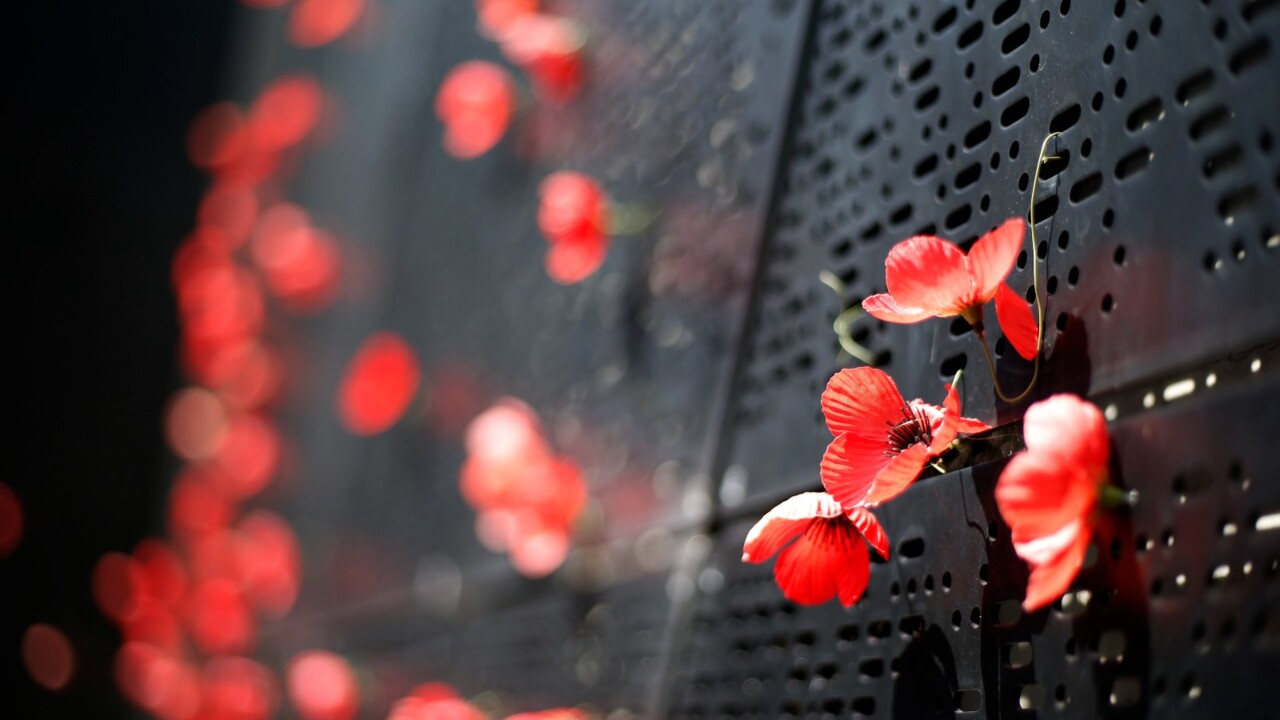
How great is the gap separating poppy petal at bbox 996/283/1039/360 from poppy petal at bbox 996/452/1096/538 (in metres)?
0.14

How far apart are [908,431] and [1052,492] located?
0.15 m

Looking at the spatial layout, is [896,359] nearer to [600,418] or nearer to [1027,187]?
[1027,187]

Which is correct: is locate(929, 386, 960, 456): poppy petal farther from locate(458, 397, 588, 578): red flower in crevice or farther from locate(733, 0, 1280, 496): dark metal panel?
locate(458, 397, 588, 578): red flower in crevice

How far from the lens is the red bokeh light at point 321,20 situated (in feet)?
9.80

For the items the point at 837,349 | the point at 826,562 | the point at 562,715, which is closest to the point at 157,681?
the point at 562,715

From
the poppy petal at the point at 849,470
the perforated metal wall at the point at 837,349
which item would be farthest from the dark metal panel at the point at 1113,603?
the poppy petal at the point at 849,470

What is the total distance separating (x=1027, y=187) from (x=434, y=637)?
1.45 m

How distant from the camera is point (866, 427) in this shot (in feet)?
2.56

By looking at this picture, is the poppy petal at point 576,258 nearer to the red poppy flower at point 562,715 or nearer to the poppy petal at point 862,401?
the red poppy flower at point 562,715

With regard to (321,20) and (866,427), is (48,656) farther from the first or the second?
(866,427)

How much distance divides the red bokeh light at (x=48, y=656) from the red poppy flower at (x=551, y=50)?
225 centimetres

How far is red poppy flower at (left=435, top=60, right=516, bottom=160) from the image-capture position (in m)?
1.87

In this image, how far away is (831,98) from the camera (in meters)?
1.16

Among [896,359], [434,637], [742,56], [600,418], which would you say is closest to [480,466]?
[600,418]
